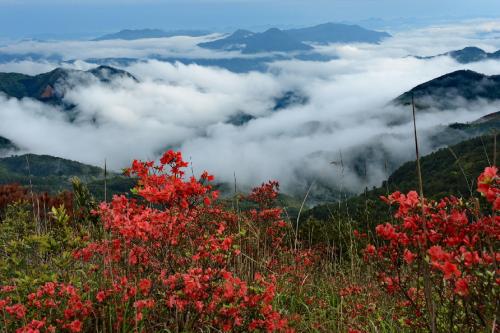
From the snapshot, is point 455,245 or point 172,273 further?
point 172,273

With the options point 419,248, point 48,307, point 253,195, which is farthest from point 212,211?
point 419,248

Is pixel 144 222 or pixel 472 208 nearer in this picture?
pixel 472 208

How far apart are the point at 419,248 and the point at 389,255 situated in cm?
46

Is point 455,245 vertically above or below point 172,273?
above

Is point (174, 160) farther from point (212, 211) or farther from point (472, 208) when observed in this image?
point (472, 208)

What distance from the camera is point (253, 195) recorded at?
8.39 metres

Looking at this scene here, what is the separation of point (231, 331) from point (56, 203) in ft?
31.0

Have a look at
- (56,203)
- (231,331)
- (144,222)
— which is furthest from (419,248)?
(56,203)

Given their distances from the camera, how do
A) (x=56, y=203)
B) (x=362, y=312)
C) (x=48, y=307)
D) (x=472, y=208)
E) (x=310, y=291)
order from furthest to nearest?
(x=56, y=203) → (x=310, y=291) → (x=362, y=312) → (x=48, y=307) → (x=472, y=208)

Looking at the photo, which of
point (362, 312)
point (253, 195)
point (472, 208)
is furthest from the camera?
point (253, 195)

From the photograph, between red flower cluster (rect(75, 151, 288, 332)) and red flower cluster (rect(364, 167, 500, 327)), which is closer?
red flower cluster (rect(364, 167, 500, 327))

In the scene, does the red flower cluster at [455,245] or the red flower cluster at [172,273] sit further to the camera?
the red flower cluster at [172,273]

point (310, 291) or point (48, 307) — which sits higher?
point (48, 307)

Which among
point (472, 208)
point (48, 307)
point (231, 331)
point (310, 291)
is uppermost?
point (472, 208)
